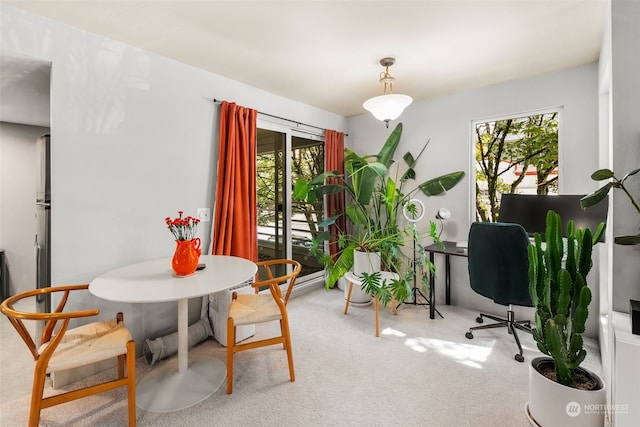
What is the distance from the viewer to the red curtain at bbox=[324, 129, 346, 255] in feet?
13.0

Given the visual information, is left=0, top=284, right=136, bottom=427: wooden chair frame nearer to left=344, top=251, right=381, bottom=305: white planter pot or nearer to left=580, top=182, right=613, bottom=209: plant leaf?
left=344, top=251, right=381, bottom=305: white planter pot

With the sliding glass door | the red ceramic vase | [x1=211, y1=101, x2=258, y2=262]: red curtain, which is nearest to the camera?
the red ceramic vase

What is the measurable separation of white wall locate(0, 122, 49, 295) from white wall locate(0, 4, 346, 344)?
Answer: 213 cm

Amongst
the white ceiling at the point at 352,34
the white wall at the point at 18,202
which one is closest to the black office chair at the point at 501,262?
the white ceiling at the point at 352,34

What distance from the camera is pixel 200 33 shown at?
2109 mm

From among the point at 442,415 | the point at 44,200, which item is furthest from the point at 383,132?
the point at 44,200

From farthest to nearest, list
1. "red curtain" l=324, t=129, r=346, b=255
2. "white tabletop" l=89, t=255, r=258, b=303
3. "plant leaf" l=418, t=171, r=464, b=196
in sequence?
"red curtain" l=324, t=129, r=346, b=255 < "plant leaf" l=418, t=171, r=464, b=196 < "white tabletop" l=89, t=255, r=258, b=303

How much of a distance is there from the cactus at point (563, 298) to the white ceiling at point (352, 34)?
1.41m

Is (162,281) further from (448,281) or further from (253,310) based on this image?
(448,281)

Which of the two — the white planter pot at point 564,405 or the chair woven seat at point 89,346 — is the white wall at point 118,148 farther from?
the white planter pot at point 564,405

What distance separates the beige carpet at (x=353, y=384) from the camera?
1.67 meters

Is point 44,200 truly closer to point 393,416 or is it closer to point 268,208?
point 268,208

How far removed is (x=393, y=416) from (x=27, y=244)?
446 cm

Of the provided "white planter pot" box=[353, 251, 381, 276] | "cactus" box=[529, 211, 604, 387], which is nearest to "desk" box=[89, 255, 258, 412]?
"white planter pot" box=[353, 251, 381, 276]
